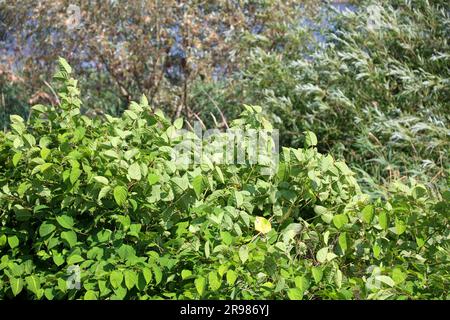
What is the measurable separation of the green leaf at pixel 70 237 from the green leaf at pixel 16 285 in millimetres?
248

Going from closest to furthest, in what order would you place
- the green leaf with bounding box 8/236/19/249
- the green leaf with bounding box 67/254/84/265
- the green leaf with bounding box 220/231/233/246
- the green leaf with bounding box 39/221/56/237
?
the green leaf with bounding box 220/231/233/246, the green leaf with bounding box 67/254/84/265, the green leaf with bounding box 39/221/56/237, the green leaf with bounding box 8/236/19/249

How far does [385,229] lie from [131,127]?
124 cm

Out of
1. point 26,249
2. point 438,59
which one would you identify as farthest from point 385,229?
point 438,59

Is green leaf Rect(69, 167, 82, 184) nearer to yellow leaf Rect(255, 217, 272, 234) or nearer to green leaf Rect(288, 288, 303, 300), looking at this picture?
yellow leaf Rect(255, 217, 272, 234)

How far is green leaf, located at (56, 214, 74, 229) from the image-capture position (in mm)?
3070

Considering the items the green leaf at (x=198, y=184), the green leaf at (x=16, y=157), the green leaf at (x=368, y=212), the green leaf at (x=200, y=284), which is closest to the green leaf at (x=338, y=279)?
the green leaf at (x=368, y=212)

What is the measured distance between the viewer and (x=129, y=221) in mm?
3041

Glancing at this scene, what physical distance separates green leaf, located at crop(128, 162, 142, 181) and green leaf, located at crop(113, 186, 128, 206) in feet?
0.19

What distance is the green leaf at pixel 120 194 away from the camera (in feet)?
9.69

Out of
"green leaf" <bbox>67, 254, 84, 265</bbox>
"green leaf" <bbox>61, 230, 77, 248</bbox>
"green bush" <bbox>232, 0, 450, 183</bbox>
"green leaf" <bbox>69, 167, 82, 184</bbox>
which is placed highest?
"green bush" <bbox>232, 0, 450, 183</bbox>

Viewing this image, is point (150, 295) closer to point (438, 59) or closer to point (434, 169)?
point (434, 169)

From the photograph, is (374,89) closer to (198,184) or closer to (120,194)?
(198,184)

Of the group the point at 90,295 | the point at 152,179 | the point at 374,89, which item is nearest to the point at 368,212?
the point at 152,179

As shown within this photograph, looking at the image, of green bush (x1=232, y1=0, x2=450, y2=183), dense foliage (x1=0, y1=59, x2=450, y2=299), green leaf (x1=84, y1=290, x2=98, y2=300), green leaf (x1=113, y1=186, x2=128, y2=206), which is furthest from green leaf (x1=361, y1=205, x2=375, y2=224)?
green bush (x1=232, y1=0, x2=450, y2=183)
